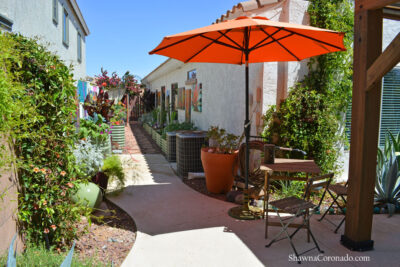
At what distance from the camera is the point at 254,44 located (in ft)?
14.6

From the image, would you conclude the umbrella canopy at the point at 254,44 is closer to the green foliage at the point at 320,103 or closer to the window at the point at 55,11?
the green foliage at the point at 320,103

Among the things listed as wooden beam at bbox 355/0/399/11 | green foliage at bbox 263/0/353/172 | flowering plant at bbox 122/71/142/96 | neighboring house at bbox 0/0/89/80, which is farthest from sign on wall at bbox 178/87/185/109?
flowering plant at bbox 122/71/142/96

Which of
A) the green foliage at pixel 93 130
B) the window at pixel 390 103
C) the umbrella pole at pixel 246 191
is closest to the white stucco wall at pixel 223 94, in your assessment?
the umbrella pole at pixel 246 191

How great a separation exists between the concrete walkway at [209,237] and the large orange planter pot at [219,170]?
0.29 m

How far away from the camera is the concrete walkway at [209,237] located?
9.41 feet

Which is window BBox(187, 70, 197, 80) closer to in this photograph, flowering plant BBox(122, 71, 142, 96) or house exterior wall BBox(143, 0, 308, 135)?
house exterior wall BBox(143, 0, 308, 135)

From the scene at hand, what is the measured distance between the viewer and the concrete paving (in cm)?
286

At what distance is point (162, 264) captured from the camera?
279 cm

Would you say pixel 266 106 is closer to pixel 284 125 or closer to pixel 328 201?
pixel 284 125

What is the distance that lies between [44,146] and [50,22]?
16.5ft

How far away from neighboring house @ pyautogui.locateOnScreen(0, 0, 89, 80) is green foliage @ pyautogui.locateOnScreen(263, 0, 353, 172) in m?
3.25

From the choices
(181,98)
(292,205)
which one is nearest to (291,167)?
(292,205)

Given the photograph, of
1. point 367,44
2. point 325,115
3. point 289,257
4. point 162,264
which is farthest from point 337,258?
point 325,115

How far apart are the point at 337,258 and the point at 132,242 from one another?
2134 millimetres
